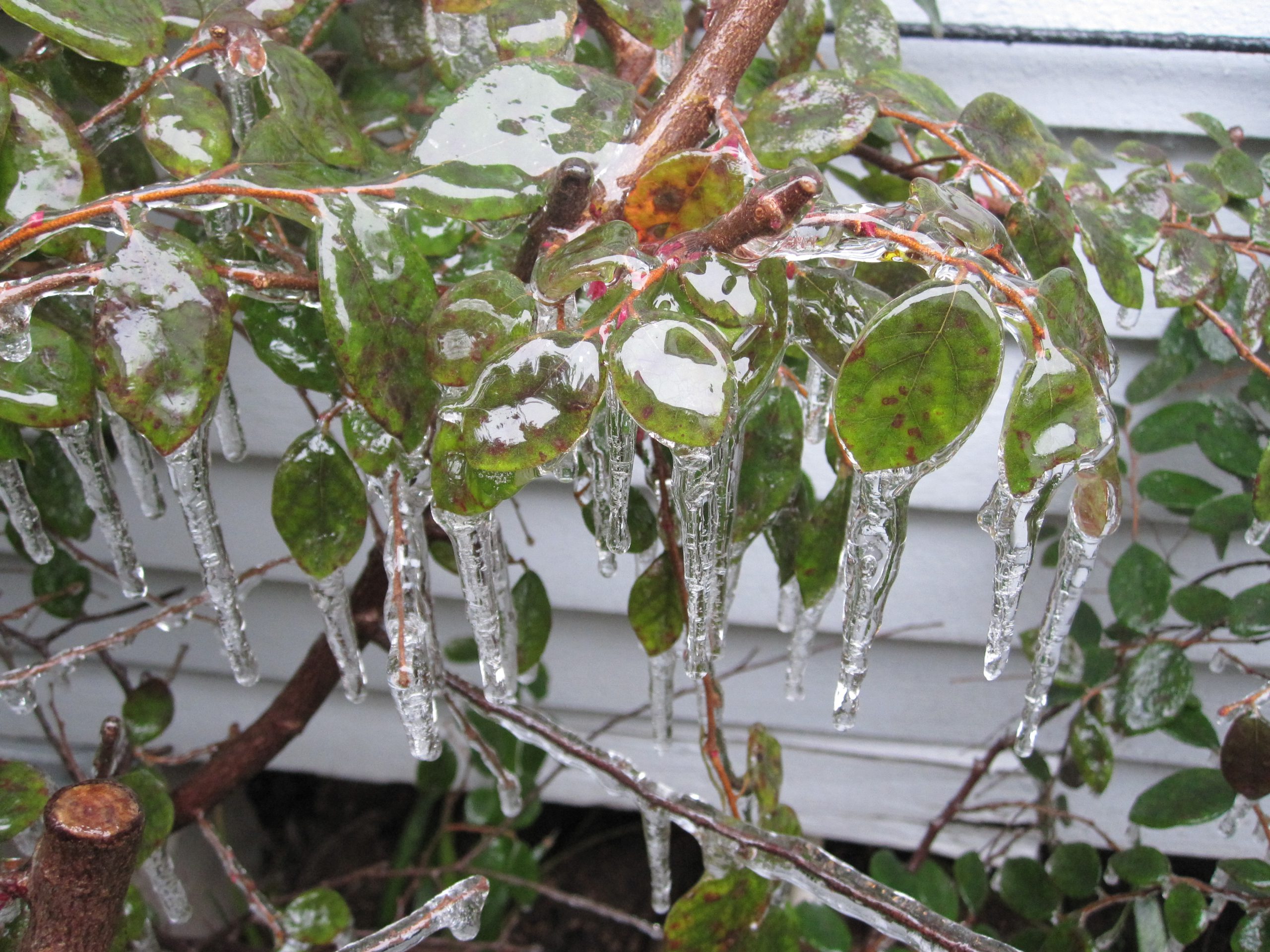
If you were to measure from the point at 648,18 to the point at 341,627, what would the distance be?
0.57 meters

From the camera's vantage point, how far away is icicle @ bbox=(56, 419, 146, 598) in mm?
703

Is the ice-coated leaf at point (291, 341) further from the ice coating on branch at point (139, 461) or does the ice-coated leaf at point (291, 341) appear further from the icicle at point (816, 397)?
the icicle at point (816, 397)

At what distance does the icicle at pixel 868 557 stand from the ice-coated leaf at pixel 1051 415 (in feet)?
0.21

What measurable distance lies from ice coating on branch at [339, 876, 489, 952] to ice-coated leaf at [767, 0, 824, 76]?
2.41 feet

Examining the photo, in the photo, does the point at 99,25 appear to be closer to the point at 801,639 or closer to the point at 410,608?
the point at 410,608

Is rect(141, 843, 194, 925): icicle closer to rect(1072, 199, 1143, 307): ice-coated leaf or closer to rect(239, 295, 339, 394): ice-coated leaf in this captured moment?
rect(239, 295, 339, 394): ice-coated leaf

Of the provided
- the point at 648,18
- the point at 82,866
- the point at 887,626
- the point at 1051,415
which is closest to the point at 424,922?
the point at 82,866

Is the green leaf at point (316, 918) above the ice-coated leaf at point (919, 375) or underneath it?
underneath

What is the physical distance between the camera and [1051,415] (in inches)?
17.7

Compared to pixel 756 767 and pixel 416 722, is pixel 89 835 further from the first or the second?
pixel 756 767

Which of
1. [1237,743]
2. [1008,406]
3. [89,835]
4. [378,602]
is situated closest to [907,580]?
[1237,743]

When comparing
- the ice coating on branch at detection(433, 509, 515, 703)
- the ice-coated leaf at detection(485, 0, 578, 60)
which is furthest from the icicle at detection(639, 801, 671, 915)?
the ice-coated leaf at detection(485, 0, 578, 60)

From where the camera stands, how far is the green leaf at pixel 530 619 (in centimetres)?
91

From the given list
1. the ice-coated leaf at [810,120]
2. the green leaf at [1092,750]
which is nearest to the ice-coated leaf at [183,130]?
the ice-coated leaf at [810,120]
